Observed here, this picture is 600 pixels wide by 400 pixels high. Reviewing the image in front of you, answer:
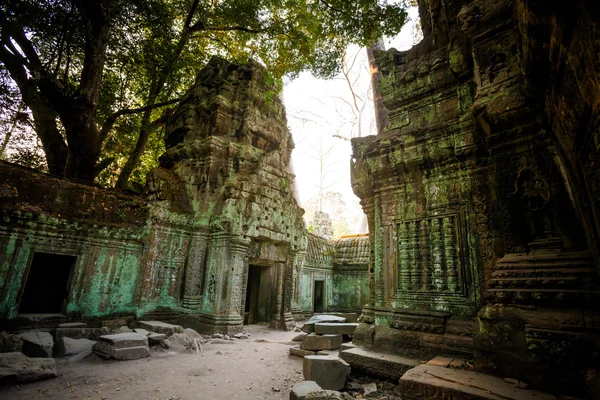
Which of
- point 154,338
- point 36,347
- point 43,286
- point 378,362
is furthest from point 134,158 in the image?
point 378,362

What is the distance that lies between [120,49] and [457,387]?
36.5 ft

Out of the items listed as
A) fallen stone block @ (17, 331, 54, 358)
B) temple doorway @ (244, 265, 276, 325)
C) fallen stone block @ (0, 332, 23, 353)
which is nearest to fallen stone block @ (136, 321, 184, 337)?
fallen stone block @ (17, 331, 54, 358)

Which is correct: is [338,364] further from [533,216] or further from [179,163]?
[179,163]

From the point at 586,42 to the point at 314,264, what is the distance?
38.2ft

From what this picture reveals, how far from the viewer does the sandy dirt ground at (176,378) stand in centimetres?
377

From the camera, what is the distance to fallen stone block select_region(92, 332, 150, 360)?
5.11 m

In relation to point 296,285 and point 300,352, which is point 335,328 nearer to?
point 300,352

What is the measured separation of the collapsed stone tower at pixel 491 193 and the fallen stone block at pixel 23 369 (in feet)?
14.6

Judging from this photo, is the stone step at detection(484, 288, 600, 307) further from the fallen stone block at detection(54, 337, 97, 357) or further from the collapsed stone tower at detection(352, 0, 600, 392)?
the fallen stone block at detection(54, 337, 97, 357)

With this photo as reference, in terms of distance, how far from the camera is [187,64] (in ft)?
35.9

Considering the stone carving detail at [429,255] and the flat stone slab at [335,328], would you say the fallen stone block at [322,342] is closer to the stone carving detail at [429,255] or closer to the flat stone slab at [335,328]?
the flat stone slab at [335,328]

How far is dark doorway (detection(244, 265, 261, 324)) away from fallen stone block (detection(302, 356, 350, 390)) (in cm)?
634

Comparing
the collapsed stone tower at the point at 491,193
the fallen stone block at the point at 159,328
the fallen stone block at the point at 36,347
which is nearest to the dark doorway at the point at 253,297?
the fallen stone block at the point at 159,328

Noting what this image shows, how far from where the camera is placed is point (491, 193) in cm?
337
